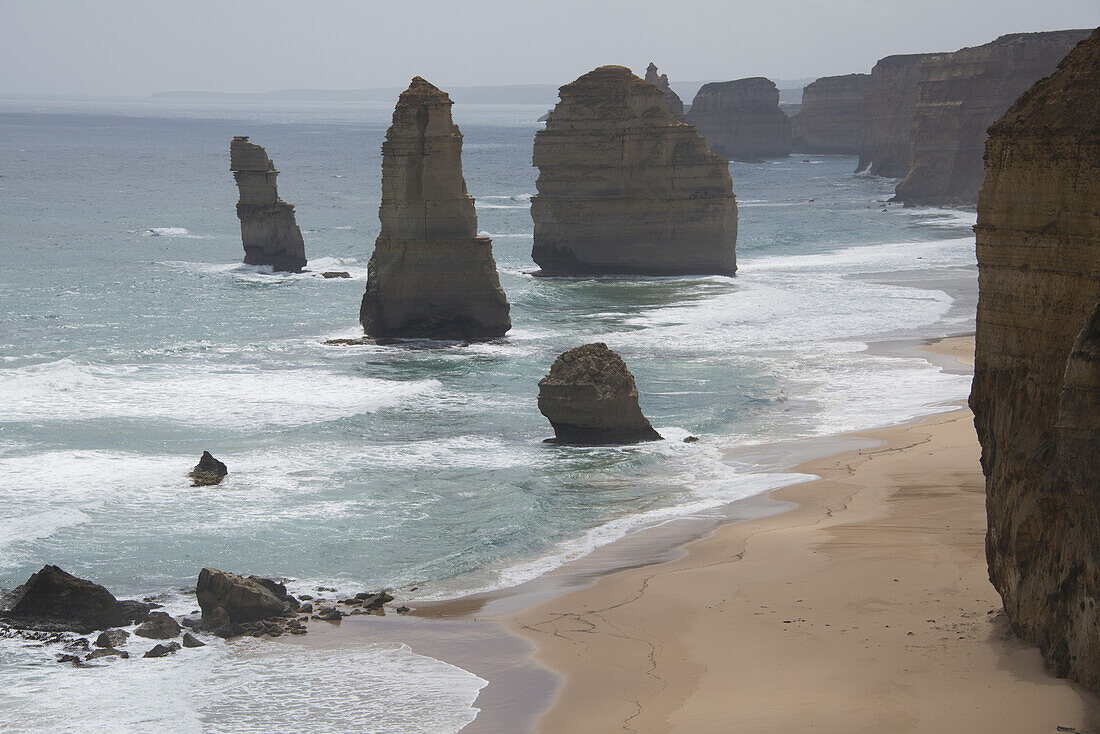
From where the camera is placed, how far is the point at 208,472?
18312 millimetres

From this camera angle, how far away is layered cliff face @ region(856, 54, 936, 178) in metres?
102

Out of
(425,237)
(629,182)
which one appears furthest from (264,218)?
(425,237)

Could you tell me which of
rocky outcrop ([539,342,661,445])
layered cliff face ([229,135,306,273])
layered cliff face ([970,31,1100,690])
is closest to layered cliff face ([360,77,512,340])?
rocky outcrop ([539,342,661,445])

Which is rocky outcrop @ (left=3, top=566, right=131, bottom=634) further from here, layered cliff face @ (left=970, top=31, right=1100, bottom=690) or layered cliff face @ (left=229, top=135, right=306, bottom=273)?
layered cliff face @ (left=229, top=135, right=306, bottom=273)

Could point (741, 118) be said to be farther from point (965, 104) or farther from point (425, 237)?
point (425, 237)

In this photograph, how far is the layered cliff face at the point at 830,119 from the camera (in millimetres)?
139750

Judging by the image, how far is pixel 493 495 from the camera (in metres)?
17.7

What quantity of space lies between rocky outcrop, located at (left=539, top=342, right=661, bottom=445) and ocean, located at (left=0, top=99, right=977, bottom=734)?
17.4 inches

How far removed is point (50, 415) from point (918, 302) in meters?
24.2

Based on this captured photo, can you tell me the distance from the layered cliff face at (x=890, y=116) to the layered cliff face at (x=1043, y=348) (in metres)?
93.8

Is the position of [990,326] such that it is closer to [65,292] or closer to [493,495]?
[493,495]

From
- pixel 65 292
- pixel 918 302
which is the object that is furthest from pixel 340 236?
pixel 918 302

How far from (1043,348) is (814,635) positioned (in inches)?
122

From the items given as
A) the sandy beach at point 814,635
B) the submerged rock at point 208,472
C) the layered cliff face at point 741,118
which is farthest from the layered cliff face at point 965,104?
the sandy beach at point 814,635
